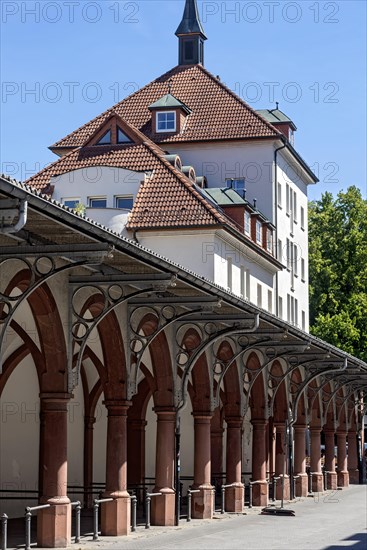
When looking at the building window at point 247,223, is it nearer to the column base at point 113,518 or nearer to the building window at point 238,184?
the building window at point 238,184

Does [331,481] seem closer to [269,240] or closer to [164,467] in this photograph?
[269,240]

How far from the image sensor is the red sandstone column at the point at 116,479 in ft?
87.6

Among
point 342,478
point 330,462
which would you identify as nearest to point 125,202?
point 330,462

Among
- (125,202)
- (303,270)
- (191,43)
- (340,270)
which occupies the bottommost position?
(303,270)

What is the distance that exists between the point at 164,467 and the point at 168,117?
103ft

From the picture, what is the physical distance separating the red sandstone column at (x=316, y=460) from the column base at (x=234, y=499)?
13.8 m

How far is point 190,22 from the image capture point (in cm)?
6731

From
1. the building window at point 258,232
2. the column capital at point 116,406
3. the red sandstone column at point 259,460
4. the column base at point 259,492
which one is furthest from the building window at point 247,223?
the column capital at point 116,406

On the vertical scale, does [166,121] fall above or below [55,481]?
above

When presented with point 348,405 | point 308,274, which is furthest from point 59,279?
point 308,274

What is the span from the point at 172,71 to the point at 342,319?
1527cm

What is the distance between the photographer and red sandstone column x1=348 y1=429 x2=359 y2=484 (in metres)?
61.9

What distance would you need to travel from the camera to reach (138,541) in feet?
85.3

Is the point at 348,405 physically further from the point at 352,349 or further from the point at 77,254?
the point at 77,254
